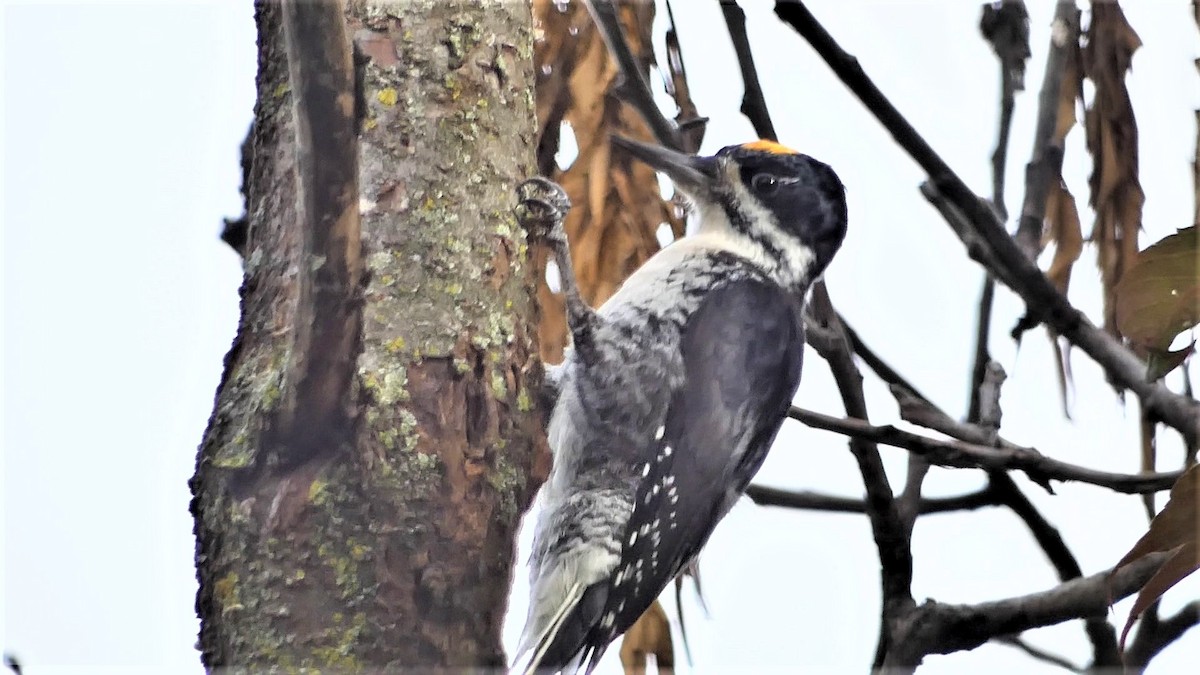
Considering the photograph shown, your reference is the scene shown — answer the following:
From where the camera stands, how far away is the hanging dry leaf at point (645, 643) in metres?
2.39

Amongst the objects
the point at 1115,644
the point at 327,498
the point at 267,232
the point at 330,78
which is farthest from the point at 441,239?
the point at 1115,644

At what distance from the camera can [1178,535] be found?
138 centimetres

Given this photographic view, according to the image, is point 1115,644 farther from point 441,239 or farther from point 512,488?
point 441,239

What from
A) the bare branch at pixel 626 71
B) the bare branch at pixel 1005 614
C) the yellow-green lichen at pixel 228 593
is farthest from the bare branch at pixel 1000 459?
the yellow-green lichen at pixel 228 593

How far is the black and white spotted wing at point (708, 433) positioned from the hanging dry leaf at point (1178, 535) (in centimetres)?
105

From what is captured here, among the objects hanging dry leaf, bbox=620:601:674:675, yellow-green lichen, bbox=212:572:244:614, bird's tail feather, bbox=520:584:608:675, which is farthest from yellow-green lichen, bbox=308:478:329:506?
hanging dry leaf, bbox=620:601:674:675

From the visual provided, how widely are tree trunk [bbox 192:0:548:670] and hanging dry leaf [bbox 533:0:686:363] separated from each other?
23 centimetres

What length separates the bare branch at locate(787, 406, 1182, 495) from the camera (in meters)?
1.94

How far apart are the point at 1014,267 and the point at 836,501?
53cm

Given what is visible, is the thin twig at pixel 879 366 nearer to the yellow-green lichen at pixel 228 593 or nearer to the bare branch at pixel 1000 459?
the bare branch at pixel 1000 459

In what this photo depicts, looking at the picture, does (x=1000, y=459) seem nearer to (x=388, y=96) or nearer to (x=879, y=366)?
(x=879, y=366)

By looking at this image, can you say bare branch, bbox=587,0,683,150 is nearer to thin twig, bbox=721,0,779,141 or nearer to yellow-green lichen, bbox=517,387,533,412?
thin twig, bbox=721,0,779,141

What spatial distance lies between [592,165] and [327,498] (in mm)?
929

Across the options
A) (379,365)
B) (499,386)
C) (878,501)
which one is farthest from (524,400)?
(878,501)
